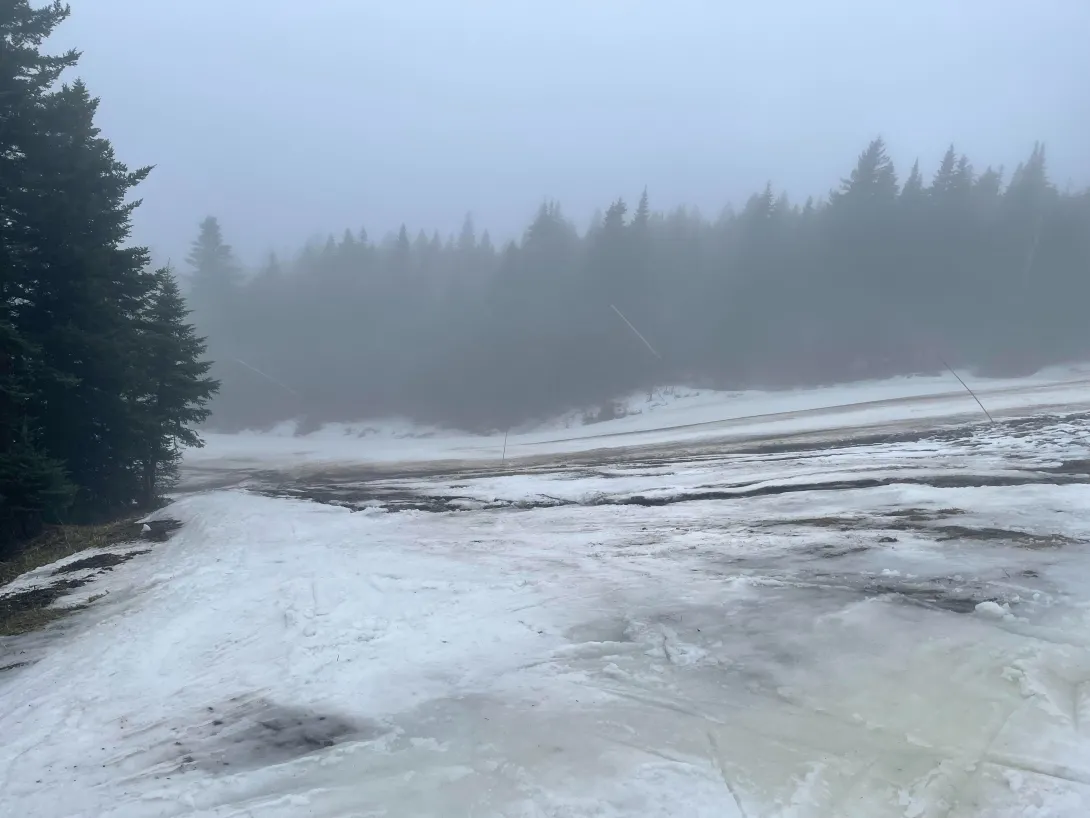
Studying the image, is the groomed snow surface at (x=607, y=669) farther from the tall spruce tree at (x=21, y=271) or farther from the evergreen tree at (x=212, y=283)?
the evergreen tree at (x=212, y=283)

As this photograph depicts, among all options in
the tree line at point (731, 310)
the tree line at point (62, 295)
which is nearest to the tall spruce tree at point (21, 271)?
the tree line at point (62, 295)

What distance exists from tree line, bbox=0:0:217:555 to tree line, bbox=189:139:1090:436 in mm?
23671

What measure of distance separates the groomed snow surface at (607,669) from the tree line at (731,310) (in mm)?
27647

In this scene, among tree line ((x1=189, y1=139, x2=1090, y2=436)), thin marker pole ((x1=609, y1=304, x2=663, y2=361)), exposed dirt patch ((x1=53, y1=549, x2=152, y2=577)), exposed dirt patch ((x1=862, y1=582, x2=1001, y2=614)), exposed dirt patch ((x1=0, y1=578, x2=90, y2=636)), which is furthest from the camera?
thin marker pole ((x1=609, y1=304, x2=663, y2=361))

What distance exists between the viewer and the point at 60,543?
11.5 metres

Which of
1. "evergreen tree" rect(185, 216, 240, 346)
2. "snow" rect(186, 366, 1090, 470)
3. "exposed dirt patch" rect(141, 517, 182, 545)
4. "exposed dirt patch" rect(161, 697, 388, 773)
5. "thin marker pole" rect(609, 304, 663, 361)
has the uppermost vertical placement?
"evergreen tree" rect(185, 216, 240, 346)

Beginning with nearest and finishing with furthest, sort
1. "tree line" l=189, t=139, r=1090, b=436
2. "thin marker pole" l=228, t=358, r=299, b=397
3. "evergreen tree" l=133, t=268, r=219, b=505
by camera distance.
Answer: "evergreen tree" l=133, t=268, r=219, b=505 → "tree line" l=189, t=139, r=1090, b=436 → "thin marker pole" l=228, t=358, r=299, b=397

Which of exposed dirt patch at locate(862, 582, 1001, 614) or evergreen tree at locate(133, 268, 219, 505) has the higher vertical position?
evergreen tree at locate(133, 268, 219, 505)

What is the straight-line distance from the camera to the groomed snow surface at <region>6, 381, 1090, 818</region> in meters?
4.32

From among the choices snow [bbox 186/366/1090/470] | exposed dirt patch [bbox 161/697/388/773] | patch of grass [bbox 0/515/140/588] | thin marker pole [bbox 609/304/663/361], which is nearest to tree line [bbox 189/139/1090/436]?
thin marker pole [bbox 609/304/663/361]

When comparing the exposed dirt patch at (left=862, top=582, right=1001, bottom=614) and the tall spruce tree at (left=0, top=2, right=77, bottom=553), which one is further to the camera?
the tall spruce tree at (left=0, top=2, right=77, bottom=553)

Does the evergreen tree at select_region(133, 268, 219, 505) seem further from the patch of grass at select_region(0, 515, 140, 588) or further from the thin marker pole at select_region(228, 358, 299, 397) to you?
the thin marker pole at select_region(228, 358, 299, 397)

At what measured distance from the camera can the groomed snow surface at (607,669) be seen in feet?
14.2

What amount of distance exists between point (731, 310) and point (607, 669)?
3962 centimetres
